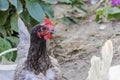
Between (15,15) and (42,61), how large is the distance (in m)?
0.70

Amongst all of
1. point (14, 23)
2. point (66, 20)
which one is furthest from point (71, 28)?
point (14, 23)

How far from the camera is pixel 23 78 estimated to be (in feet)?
5.69

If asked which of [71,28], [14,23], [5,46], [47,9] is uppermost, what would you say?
[47,9]

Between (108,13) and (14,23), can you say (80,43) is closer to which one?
(108,13)

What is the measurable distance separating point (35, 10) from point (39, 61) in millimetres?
600

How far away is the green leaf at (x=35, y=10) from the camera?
2.20 metres

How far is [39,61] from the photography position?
5.58ft

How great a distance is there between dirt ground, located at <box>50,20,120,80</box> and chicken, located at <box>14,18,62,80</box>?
755mm

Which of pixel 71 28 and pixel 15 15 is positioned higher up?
pixel 15 15

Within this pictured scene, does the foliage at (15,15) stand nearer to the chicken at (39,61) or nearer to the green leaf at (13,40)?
the green leaf at (13,40)

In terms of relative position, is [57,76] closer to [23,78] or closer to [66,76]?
[23,78]

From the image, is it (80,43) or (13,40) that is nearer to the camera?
(13,40)

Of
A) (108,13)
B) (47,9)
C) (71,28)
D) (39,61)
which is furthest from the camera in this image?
(71,28)

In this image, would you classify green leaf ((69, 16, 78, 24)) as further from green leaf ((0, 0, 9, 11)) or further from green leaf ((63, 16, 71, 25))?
green leaf ((0, 0, 9, 11))
